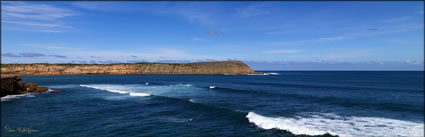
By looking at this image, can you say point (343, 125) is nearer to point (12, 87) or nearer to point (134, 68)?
point (12, 87)

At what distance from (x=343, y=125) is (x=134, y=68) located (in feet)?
523

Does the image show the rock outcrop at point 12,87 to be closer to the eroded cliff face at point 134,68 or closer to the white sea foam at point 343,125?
the white sea foam at point 343,125

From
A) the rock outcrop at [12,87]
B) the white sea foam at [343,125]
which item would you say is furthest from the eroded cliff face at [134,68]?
the white sea foam at [343,125]

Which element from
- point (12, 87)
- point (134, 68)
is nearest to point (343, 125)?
point (12, 87)

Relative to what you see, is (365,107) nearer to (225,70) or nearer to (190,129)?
(190,129)

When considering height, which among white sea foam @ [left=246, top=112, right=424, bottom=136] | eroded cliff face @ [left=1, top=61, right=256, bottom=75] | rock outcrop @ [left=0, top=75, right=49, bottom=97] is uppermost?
eroded cliff face @ [left=1, top=61, right=256, bottom=75]

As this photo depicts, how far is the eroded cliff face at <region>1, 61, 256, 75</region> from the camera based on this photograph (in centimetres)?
14700

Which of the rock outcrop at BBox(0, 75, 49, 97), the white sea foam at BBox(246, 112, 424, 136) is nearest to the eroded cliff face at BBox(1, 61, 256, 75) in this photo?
the rock outcrop at BBox(0, 75, 49, 97)

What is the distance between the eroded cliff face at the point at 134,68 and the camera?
5787 inches

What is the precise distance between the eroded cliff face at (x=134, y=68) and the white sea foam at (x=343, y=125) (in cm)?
14521

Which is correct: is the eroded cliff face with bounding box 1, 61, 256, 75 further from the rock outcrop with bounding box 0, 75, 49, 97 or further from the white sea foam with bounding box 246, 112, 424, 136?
the white sea foam with bounding box 246, 112, 424, 136

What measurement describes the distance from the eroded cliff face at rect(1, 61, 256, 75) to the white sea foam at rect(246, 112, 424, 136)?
476 feet

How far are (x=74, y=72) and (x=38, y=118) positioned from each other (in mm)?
151732

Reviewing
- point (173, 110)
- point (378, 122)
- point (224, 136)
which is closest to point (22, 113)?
point (173, 110)
